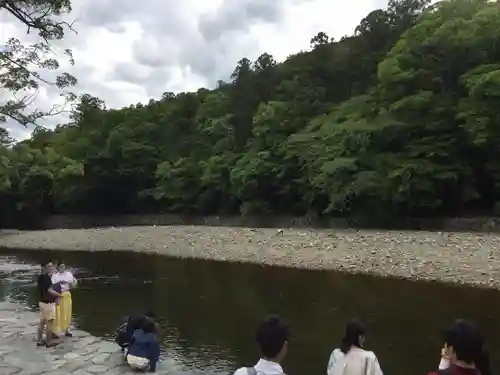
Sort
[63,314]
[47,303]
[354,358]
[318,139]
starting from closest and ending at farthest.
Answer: [354,358], [47,303], [63,314], [318,139]

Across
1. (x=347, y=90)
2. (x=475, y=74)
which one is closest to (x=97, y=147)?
(x=347, y=90)

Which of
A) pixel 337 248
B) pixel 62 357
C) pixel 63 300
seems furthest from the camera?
pixel 337 248

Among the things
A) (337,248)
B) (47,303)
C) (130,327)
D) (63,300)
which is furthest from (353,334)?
(337,248)

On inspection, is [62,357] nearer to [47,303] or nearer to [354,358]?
[47,303]

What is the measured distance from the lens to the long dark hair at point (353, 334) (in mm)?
4652

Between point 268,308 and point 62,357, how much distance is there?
7798 mm

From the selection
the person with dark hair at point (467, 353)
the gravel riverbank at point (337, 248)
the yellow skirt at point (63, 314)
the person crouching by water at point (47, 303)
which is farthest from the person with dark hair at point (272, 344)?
the gravel riverbank at point (337, 248)

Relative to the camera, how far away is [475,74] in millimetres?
31422

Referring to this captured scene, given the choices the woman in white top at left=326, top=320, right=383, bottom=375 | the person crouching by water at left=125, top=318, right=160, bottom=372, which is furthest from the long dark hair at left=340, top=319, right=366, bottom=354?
the person crouching by water at left=125, top=318, right=160, bottom=372

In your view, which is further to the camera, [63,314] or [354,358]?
[63,314]

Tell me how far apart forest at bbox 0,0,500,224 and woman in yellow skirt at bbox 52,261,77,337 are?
111 inches

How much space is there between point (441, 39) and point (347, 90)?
1404 centimetres

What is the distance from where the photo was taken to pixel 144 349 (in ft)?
32.6

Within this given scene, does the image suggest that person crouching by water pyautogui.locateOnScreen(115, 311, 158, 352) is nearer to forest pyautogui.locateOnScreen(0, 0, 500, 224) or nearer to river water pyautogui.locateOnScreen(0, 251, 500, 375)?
river water pyautogui.locateOnScreen(0, 251, 500, 375)
